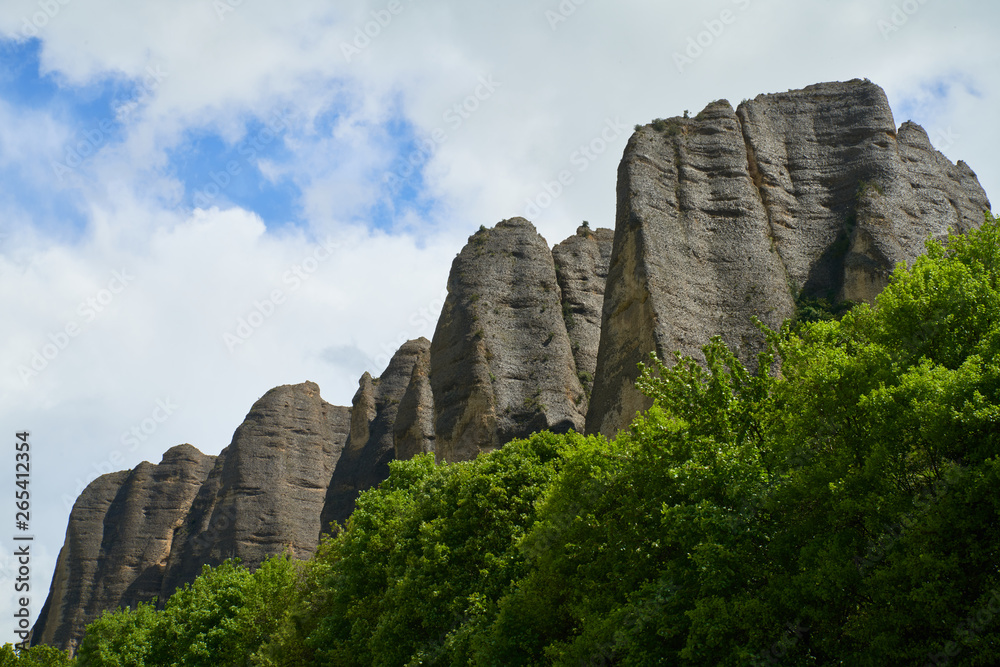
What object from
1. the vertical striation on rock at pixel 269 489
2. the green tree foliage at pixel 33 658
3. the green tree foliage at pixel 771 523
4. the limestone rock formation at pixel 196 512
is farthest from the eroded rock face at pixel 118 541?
the green tree foliage at pixel 771 523

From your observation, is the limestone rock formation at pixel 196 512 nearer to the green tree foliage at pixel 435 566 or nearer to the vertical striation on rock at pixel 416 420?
the vertical striation on rock at pixel 416 420

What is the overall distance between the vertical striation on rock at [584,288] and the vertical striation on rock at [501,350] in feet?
3.93

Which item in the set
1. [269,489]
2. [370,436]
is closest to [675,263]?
[370,436]

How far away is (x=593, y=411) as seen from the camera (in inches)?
1764

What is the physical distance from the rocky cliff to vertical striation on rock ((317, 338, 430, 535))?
0.94 feet

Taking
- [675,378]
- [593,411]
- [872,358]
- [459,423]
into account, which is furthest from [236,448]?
[872,358]

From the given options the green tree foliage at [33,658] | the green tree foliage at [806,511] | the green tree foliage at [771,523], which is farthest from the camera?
the green tree foliage at [33,658]

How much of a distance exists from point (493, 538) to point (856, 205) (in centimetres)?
3176

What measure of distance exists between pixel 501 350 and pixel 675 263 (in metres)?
15.3

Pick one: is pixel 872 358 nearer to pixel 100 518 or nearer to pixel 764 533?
pixel 764 533

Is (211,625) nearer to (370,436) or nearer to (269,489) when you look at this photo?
(370,436)

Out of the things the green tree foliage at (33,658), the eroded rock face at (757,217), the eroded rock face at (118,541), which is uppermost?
the eroded rock face at (757,217)

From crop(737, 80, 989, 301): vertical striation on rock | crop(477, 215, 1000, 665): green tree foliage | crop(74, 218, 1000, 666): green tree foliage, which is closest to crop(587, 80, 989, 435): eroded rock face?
crop(737, 80, 989, 301): vertical striation on rock

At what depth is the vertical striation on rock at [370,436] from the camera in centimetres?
7194
